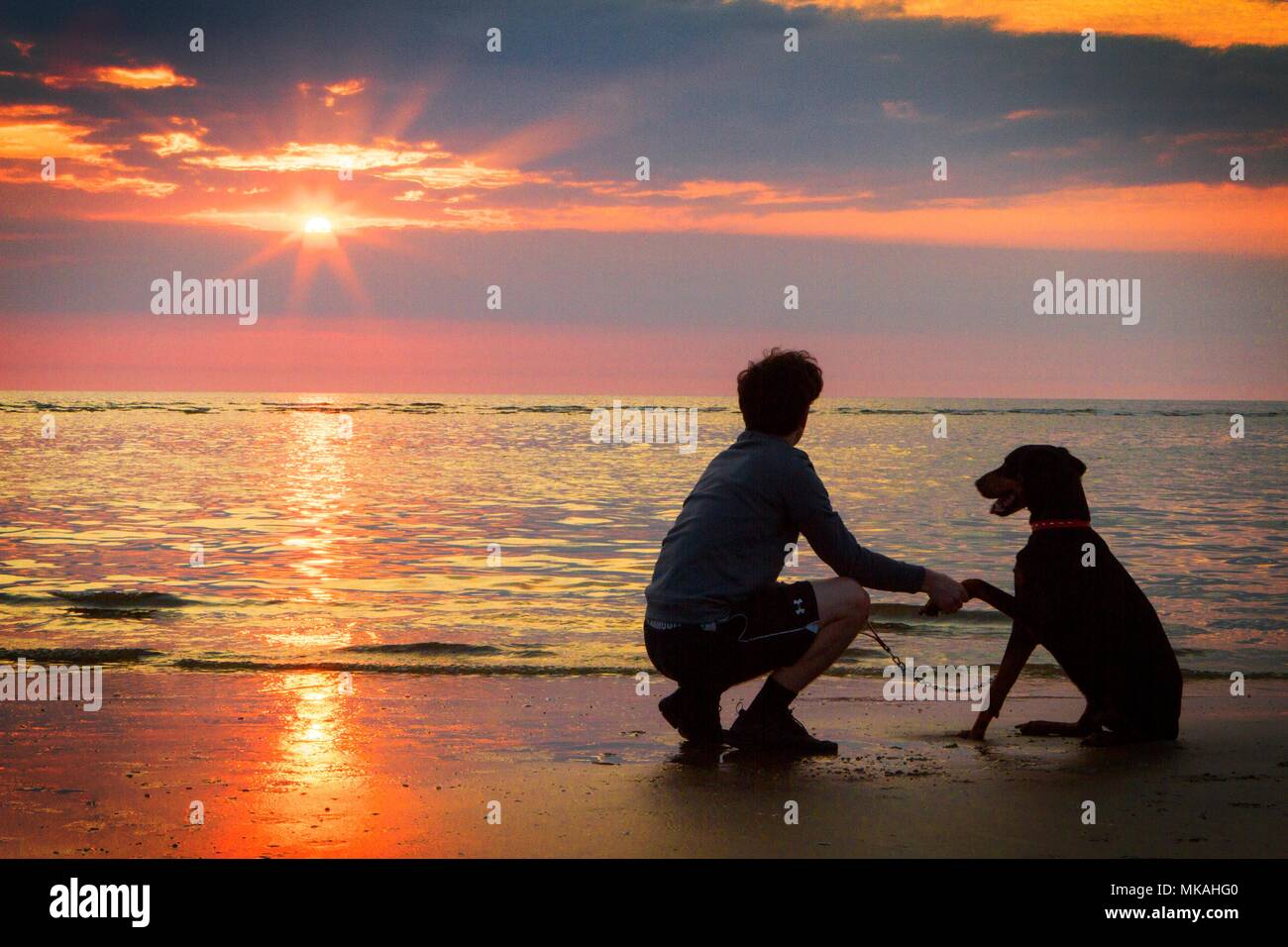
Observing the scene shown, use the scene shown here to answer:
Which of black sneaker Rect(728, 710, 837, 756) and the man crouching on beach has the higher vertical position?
the man crouching on beach

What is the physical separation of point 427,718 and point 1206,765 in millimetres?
3343

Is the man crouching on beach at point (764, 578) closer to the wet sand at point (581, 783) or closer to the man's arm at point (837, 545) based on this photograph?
the man's arm at point (837, 545)

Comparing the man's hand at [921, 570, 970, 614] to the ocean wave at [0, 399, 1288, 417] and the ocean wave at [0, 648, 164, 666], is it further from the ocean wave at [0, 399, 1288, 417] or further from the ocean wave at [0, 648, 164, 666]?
the ocean wave at [0, 399, 1288, 417]

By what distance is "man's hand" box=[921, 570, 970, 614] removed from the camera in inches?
185

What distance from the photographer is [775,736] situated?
5027 millimetres

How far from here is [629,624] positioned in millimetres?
9312

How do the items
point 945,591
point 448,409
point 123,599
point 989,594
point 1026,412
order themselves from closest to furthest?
1. point 945,591
2. point 989,594
3. point 123,599
4. point 448,409
5. point 1026,412

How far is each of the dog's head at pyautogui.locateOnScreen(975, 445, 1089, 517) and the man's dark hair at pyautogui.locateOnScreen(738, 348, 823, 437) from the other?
0.84 metres

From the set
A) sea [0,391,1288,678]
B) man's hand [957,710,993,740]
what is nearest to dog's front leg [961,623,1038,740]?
man's hand [957,710,993,740]

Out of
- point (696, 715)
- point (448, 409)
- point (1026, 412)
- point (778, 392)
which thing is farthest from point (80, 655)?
point (1026, 412)

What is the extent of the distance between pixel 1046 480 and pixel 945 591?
0.83 meters

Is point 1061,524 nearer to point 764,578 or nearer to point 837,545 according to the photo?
point 837,545
